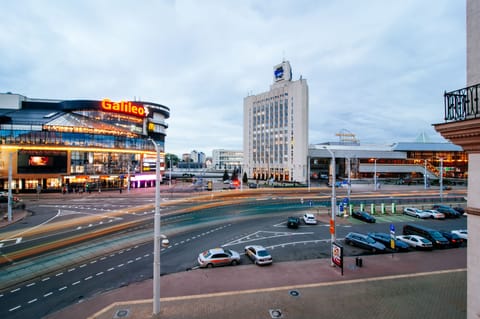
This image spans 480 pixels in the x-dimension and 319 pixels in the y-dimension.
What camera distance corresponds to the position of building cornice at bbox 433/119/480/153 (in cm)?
614

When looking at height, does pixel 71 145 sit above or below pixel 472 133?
above

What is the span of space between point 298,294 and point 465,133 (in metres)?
10.9

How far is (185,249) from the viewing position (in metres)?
20.5

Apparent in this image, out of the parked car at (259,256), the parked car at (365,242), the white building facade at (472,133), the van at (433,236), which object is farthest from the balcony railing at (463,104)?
the van at (433,236)

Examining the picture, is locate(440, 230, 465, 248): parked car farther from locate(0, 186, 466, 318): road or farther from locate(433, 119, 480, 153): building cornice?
locate(433, 119, 480, 153): building cornice

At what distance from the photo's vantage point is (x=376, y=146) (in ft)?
349

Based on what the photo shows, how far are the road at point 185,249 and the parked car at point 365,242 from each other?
67 centimetres

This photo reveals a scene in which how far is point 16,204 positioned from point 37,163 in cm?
2564

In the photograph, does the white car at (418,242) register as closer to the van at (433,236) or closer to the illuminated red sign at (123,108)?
the van at (433,236)

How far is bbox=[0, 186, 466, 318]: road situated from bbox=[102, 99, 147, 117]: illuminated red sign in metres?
46.4

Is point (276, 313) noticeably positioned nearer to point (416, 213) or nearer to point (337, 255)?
point (337, 255)

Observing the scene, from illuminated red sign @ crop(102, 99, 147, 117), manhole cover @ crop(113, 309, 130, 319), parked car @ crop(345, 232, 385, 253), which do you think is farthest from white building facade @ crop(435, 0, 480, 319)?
illuminated red sign @ crop(102, 99, 147, 117)

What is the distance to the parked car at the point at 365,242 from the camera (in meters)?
20.3

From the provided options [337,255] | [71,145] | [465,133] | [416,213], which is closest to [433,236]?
[337,255]
